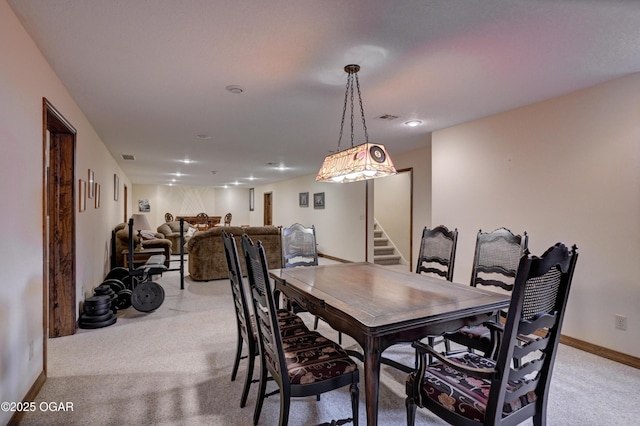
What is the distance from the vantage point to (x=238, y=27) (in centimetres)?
197

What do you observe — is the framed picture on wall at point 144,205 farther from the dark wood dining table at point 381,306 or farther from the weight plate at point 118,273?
the dark wood dining table at point 381,306

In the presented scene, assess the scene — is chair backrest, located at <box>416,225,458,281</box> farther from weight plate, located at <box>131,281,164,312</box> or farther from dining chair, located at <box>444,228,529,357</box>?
weight plate, located at <box>131,281,164,312</box>

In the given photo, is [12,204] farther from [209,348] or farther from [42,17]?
[209,348]

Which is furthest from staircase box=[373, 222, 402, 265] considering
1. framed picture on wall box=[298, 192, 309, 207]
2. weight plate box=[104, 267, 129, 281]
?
weight plate box=[104, 267, 129, 281]

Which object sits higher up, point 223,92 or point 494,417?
point 223,92

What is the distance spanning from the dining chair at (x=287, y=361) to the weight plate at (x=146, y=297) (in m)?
2.51

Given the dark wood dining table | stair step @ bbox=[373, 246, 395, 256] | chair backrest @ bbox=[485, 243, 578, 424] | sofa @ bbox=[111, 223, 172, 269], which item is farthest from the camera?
stair step @ bbox=[373, 246, 395, 256]

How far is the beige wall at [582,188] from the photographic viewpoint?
2699 mm

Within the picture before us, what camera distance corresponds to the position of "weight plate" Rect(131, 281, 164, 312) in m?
3.69

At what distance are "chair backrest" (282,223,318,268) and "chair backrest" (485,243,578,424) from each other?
2.00 m

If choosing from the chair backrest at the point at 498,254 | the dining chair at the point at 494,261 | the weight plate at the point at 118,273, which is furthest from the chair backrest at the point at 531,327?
the weight plate at the point at 118,273

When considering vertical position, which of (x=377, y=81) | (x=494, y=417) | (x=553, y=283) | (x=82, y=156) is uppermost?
(x=377, y=81)

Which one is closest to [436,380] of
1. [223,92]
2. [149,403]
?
[149,403]

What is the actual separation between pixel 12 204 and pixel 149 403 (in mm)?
1439
